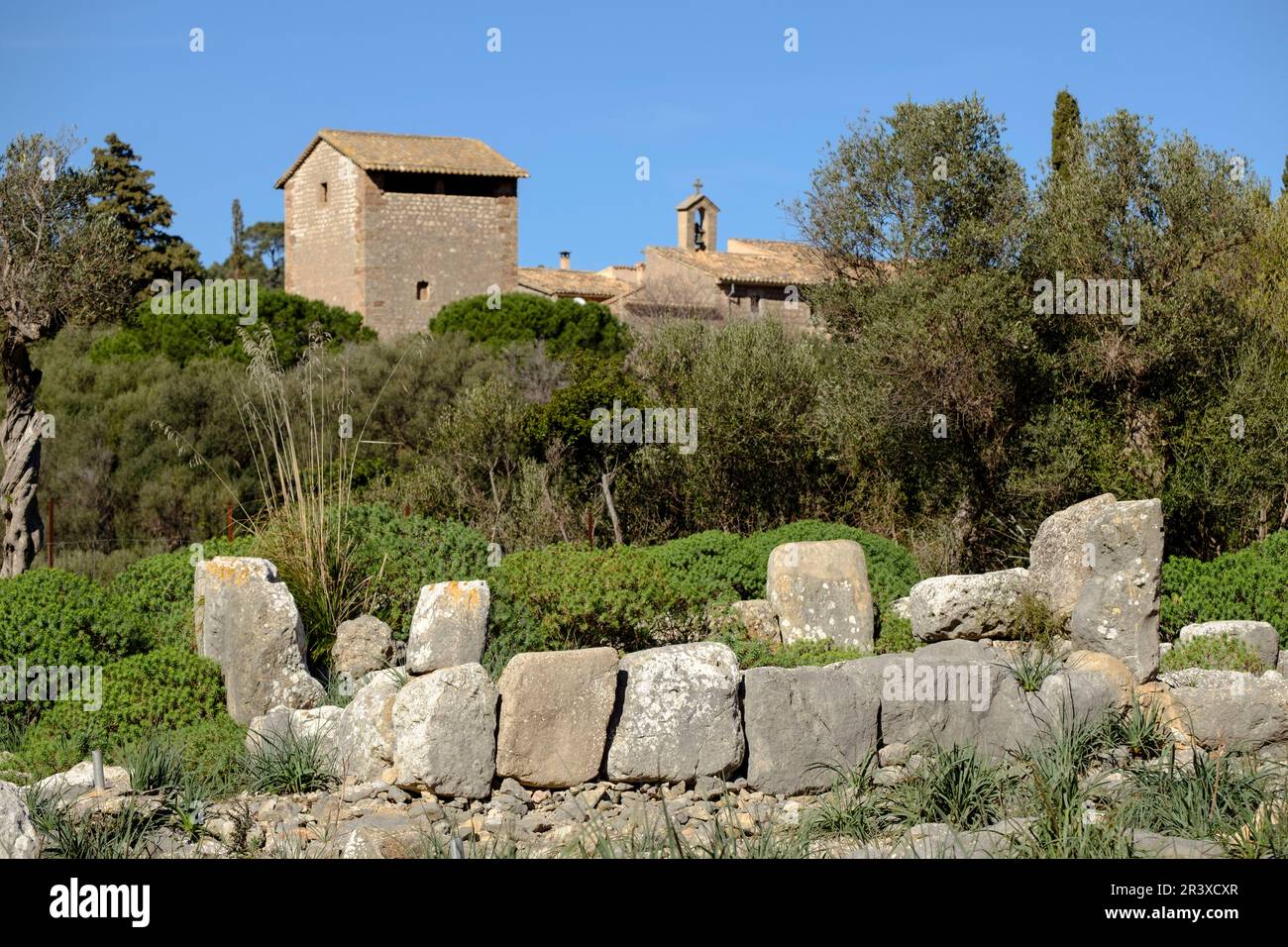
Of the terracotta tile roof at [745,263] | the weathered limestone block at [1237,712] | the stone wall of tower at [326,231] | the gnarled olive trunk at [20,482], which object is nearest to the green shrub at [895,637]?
the weathered limestone block at [1237,712]

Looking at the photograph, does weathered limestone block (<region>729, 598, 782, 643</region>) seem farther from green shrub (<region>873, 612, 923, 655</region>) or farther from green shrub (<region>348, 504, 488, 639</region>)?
green shrub (<region>348, 504, 488, 639</region>)

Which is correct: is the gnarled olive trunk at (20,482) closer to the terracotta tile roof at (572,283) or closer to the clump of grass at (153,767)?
the clump of grass at (153,767)

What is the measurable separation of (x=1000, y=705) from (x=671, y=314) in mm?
28406

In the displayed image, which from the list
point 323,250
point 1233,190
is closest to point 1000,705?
point 1233,190

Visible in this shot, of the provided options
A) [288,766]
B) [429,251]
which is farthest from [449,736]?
[429,251]

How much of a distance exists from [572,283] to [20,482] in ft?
107

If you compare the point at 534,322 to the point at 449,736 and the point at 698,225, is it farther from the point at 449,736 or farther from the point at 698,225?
the point at 449,736

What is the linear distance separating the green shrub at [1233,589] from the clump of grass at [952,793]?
14.5 feet

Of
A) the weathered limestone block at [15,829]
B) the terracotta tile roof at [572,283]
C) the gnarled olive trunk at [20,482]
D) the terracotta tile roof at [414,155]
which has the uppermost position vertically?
the terracotta tile roof at [414,155]

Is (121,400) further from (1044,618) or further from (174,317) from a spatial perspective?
(1044,618)

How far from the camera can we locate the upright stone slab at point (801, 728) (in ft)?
25.0

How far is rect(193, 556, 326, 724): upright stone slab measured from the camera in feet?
27.8
